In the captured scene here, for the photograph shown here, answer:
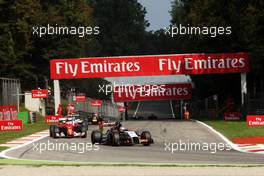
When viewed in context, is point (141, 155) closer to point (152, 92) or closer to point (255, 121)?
point (255, 121)

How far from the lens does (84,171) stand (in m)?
15.3

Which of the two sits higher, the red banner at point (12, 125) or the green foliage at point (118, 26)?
the green foliage at point (118, 26)

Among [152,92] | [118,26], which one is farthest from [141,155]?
[118,26]

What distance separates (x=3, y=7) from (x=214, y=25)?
63.2 ft

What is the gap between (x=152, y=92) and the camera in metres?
62.2

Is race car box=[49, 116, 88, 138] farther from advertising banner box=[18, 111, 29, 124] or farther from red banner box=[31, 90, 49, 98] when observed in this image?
advertising banner box=[18, 111, 29, 124]

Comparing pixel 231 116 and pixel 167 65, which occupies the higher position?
pixel 167 65

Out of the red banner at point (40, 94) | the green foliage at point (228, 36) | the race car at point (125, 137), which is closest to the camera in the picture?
the race car at point (125, 137)

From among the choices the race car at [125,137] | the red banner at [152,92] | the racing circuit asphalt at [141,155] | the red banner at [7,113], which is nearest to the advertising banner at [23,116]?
the red banner at [7,113]

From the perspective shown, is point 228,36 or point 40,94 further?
point 228,36

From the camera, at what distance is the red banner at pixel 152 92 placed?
5966 cm

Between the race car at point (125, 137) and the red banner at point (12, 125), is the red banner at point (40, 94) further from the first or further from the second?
the race car at point (125, 137)

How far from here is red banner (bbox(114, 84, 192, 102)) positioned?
2349 inches

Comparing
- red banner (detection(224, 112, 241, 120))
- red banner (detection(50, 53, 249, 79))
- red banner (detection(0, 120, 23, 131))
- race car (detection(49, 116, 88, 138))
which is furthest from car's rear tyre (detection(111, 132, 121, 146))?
red banner (detection(50, 53, 249, 79))
